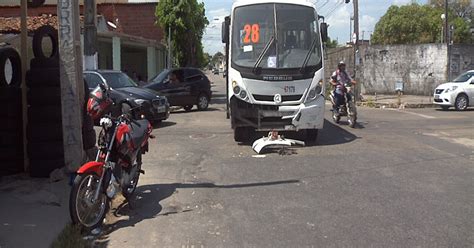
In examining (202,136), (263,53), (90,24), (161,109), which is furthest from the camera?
(161,109)

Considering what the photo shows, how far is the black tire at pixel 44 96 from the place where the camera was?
26.1 feet

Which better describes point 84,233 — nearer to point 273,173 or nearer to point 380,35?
point 273,173

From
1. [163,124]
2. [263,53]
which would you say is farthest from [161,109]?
[263,53]

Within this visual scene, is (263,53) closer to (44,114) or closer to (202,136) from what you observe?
(202,136)

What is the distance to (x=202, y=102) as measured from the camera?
22.2 meters

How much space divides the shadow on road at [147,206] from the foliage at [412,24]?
6233cm

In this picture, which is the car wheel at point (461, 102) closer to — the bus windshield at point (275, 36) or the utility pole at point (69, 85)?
the bus windshield at point (275, 36)

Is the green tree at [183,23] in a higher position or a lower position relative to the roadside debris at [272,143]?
higher

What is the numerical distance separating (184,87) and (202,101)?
1185 mm

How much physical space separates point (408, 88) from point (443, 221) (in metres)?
27.0

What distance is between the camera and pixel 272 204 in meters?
7.03

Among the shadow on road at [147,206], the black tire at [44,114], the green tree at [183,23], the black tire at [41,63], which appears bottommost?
the shadow on road at [147,206]

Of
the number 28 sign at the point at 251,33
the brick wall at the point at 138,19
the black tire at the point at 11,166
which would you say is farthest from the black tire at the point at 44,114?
the brick wall at the point at 138,19

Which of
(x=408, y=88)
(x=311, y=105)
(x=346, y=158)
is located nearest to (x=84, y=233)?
(x=346, y=158)
